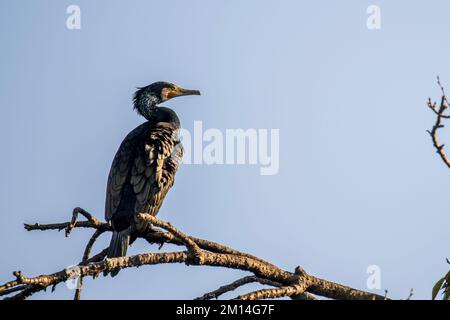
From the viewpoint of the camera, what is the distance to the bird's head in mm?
9031

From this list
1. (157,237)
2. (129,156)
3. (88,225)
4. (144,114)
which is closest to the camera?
(88,225)

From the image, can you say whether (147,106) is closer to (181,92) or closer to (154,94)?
(154,94)

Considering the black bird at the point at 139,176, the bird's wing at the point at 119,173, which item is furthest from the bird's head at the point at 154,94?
the bird's wing at the point at 119,173

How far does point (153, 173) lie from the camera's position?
732cm

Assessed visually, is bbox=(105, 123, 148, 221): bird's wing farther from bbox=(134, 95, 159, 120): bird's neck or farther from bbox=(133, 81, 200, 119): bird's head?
bbox=(133, 81, 200, 119): bird's head

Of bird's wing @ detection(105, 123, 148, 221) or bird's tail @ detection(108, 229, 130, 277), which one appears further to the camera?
bird's wing @ detection(105, 123, 148, 221)

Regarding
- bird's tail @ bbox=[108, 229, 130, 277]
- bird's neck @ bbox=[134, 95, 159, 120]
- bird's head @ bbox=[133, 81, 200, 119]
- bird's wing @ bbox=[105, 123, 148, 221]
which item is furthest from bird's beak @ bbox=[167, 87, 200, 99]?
bird's tail @ bbox=[108, 229, 130, 277]

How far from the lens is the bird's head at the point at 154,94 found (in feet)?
29.6

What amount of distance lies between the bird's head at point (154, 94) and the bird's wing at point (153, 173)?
1451 mm

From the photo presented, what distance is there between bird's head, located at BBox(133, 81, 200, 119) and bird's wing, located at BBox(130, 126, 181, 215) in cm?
145

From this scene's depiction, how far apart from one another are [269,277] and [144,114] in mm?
4569
